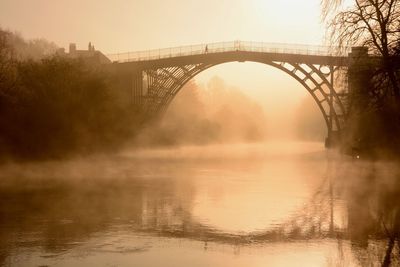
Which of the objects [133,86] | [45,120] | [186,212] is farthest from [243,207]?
[133,86]

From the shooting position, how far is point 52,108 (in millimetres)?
43438

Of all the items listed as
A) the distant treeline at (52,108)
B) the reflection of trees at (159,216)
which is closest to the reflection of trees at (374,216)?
the reflection of trees at (159,216)

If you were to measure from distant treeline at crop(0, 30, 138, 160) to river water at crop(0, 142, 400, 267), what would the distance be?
1222cm

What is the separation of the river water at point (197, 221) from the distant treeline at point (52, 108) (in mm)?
12216

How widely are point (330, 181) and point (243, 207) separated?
10.8 metres

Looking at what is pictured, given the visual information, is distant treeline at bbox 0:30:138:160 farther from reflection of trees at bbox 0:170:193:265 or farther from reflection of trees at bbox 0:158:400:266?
reflection of trees at bbox 0:158:400:266

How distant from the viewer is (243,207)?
18.8 metres

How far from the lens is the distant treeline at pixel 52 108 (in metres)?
40.8

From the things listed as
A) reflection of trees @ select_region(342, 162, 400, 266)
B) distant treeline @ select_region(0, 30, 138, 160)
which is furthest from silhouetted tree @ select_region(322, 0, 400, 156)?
distant treeline @ select_region(0, 30, 138, 160)

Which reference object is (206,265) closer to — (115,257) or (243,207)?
(115,257)

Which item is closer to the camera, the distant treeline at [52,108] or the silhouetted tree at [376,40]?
the silhouetted tree at [376,40]

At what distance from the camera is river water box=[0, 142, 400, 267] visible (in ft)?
38.2

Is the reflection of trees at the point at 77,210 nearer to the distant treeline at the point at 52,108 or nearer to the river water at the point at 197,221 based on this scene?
the river water at the point at 197,221

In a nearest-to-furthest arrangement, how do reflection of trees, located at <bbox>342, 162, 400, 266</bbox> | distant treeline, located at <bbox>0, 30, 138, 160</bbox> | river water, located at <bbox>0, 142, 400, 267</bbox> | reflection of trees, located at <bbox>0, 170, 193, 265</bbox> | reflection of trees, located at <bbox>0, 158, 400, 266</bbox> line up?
river water, located at <bbox>0, 142, 400, 267</bbox>
reflection of trees, located at <bbox>342, 162, 400, 266</bbox>
reflection of trees, located at <bbox>0, 158, 400, 266</bbox>
reflection of trees, located at <bbox>0, 170, 193, 265</bbox>
distant treeline, located at <bbox>0, 30, 138, 160</bbox>
